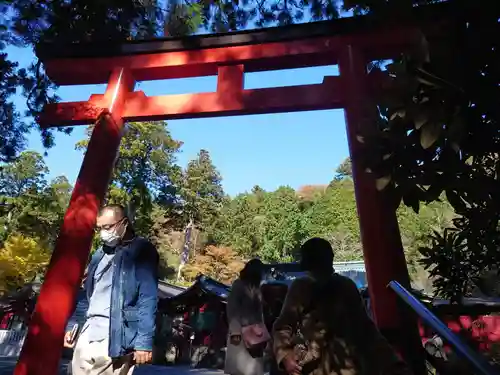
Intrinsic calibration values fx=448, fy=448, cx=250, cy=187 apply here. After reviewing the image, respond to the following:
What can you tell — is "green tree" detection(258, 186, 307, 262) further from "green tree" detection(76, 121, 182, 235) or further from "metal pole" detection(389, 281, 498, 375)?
"metal pole" detection(389, 281, 498, 375)

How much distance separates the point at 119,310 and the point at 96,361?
13.1 inches

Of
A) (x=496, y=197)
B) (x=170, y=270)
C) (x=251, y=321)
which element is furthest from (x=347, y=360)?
(x=170, y=270)

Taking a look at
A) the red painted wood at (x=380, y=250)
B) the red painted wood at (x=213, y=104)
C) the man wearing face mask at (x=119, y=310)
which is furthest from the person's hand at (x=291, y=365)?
the red painted wood at (x=213, y=104)

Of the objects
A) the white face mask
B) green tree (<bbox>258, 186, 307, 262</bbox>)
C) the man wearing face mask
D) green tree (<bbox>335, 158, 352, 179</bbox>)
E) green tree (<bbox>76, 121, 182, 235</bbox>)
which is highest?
green tree (<bbox>335, 158, 352, 179</bbox>)

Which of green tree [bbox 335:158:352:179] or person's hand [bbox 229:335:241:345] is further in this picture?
green tree [bbox 335:158:352:179]

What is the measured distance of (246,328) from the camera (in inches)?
172

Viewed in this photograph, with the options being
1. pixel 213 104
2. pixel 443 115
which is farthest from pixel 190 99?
pixel 443 115

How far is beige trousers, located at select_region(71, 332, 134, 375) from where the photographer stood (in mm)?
2717

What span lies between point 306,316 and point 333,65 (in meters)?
4.12

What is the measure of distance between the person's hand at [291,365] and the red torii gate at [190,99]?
206 cm

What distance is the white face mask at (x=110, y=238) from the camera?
3070 mm

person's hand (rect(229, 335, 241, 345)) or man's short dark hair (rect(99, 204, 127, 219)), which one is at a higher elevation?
man's short dark hair (rect(99, 204, 127, 219))

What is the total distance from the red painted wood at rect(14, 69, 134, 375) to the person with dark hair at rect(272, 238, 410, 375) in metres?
3.21

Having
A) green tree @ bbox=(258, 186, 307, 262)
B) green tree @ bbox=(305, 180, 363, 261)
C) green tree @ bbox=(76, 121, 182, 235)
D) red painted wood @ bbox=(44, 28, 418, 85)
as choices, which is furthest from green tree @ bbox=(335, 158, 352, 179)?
red painted wood @ bbox=(44, 28, 418, 85)
